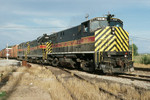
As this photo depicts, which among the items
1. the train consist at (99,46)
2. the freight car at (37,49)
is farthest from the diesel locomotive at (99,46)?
the freight car at (37,49)

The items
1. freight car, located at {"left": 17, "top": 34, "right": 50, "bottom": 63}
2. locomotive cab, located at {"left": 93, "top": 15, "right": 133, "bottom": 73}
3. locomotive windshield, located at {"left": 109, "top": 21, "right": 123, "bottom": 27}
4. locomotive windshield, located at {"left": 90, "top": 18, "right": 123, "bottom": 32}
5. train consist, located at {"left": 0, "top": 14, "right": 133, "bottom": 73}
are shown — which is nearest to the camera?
locomotive cab, located at {"left": 93, "top": 15, "right": 133, "bottom": 73}

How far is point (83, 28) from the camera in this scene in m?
10.6

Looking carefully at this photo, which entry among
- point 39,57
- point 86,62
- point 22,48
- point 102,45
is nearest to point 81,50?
point 86,62

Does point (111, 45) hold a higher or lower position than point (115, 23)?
lower

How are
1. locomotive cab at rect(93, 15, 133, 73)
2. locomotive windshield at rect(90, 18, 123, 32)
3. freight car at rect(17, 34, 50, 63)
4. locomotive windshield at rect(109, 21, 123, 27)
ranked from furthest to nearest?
freight car at rect(17, 34, 50, 63)
locomotive windshield at rect(109, 21, 123, 27)
locomotive windshield at rect(90, 18, 123, 32)
locomotive cab at rect(93, 15, 133, 73)

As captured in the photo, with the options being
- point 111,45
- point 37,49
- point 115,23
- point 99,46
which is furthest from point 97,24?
point 37,49

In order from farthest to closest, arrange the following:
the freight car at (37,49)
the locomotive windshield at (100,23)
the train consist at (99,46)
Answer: the freight car at (37,49) → the locomotive windshield at (100,23) → the train consist at (99,46)

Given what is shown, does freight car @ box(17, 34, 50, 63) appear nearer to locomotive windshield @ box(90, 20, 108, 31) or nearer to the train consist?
the train consist

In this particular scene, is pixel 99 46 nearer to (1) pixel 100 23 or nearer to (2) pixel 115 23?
(1) pixel 100 23

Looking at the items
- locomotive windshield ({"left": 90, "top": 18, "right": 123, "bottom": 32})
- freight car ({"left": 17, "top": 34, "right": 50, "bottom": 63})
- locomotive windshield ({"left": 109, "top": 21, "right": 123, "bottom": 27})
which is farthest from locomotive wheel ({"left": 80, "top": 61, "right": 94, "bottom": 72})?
freight car ({"left": 17, "top": 34, "right": 50, "bottom": 63})

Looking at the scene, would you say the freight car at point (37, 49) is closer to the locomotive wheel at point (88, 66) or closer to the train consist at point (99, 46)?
the train consist at point (99, 46)

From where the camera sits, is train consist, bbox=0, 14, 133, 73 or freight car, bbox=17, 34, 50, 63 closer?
train consist, bbox=0, 14, 133, 73

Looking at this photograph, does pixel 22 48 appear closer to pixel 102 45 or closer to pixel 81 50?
pixel 81 50

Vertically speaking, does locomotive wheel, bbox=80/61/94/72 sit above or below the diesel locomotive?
below
